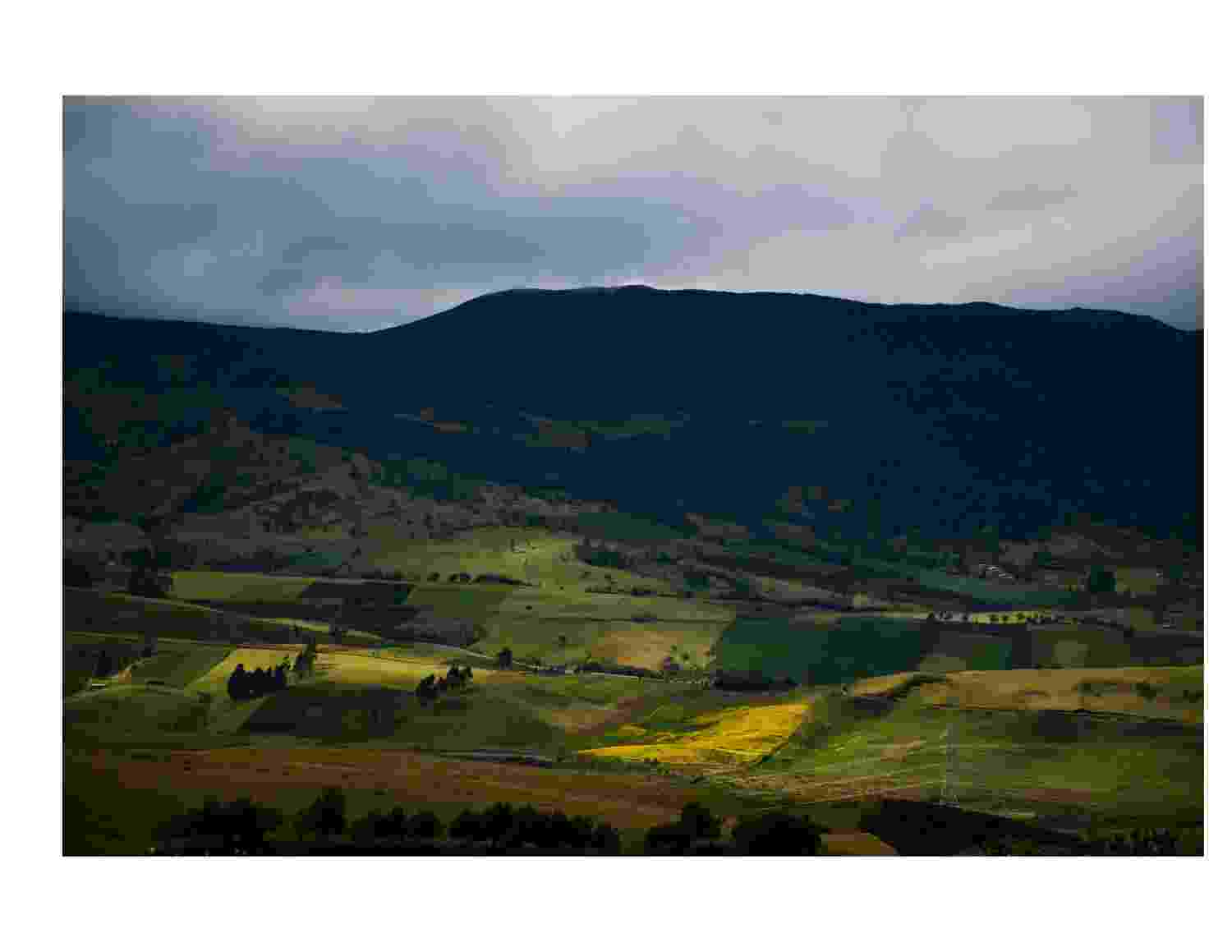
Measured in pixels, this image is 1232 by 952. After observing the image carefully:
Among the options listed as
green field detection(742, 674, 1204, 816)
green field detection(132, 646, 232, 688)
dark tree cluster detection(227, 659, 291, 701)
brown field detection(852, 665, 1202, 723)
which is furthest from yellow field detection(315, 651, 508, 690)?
brown field detection(852, 665, 1202, 723)

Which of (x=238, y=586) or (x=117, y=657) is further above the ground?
(x=238, y=586)

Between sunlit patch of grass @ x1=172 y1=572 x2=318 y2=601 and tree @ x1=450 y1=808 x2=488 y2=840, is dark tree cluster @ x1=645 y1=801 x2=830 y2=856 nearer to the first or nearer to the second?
tree @ x1=450 y1=808 x2=488 y2=840

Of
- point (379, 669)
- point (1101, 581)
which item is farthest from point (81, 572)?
point (1101, 581)

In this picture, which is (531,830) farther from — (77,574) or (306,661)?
(77,574)

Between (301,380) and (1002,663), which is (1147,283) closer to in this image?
(1002,663)

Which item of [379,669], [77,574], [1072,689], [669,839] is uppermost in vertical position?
[77,574]

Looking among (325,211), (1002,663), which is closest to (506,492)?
(325,211)
